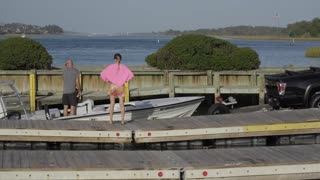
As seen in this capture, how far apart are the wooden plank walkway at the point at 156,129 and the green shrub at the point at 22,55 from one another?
33.7 feet

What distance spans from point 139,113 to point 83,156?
19.8 ft

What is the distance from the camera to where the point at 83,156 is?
9.58 meters

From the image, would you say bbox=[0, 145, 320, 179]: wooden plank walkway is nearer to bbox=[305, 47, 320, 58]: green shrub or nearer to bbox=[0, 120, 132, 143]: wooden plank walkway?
bbox=[0, 120, 132, 143]: wooden plank walkway

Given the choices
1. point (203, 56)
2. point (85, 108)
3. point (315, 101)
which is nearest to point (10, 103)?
point (85, 108)

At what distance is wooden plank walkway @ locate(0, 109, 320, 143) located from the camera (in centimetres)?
1165

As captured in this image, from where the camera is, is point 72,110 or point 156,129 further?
point 72,110

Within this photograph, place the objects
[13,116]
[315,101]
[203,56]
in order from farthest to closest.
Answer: [203,56] < [315,101] < [13,116]

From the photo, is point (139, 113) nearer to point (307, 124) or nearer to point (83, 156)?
point (307, 124)

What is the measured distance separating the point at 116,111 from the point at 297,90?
4660mm

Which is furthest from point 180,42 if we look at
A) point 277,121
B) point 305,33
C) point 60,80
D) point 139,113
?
point 305,33

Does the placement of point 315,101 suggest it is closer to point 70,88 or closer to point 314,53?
point 70,88

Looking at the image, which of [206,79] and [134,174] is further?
[206,79]

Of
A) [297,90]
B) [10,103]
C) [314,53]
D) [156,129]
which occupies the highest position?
[297,90]

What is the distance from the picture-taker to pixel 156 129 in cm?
1187
